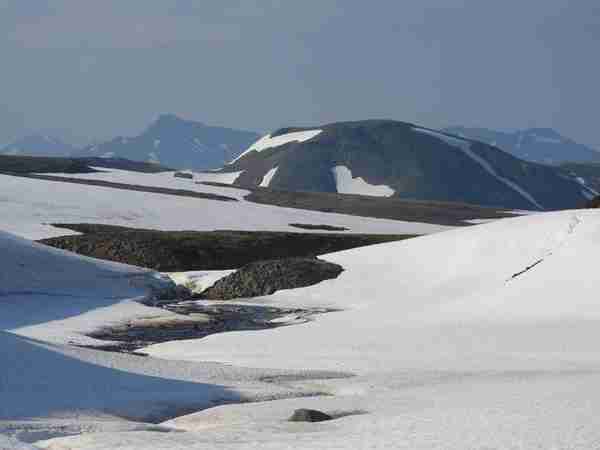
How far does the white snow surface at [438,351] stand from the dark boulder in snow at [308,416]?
0.34 m

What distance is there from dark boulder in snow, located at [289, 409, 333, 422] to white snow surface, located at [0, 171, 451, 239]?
67.2m

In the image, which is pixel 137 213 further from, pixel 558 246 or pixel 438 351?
pixel 438 351

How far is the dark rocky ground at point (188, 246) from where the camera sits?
79919mm

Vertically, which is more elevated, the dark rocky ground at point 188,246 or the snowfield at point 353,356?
the dark rocky ground at point 188,246

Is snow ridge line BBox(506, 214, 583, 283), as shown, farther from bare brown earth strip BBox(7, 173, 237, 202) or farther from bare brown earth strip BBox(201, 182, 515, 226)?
bare brown earth strip BBox(7, 173, 237, 202)

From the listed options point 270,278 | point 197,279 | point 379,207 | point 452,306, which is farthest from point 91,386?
point 379,207

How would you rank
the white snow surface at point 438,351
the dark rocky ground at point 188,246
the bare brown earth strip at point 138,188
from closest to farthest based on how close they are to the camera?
1. the white snow surface at point 438,351
2. the dark rocky ground at point 188,246
3. the bare brown earth strip at point 138,188

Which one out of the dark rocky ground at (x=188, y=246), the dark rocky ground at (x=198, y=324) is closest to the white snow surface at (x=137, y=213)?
the dark rocky ground at (x=188, y=246)

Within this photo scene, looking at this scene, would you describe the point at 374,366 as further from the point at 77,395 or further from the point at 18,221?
the point at 18,221

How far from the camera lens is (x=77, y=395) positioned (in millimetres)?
26000

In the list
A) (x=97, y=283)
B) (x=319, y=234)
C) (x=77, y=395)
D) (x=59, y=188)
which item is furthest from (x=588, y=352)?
(x=59, y=188)

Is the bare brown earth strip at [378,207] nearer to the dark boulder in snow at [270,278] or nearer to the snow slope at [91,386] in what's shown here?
the dark boulder in snow at [270,278]

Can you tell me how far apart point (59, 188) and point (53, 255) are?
66464mm

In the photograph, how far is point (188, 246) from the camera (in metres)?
83.6
